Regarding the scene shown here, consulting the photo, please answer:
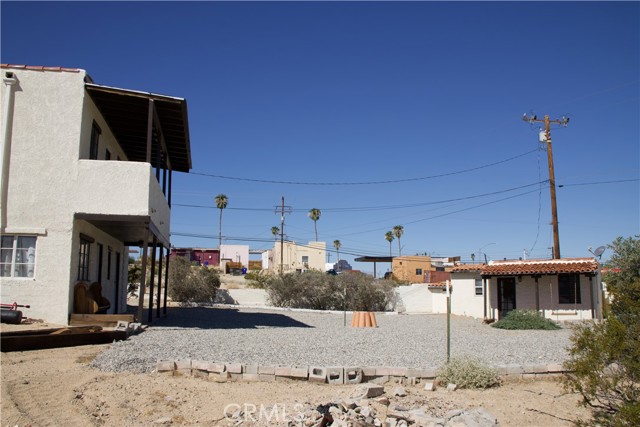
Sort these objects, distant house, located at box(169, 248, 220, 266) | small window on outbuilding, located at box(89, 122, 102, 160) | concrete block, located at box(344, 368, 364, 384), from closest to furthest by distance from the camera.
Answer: concrete block, located at box(344, 368, 364, 384) < small window on outbuilding, located at box(89, 122, 102, 160) < distant house, located at box(169, 248, 220, 266)

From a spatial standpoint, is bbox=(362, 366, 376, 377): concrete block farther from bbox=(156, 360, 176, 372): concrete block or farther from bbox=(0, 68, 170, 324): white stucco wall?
bbox=(0, 68, 170, 324): white stucco wall

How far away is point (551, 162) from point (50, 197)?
23.6 m

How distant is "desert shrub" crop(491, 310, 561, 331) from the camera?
22.9 meters

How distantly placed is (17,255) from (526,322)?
61.6 ft

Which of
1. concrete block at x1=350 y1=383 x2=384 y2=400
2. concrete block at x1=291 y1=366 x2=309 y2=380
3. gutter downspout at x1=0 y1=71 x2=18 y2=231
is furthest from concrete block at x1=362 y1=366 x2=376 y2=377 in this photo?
gutter downspout at x1=0 y1=71 x2=18 y2=231

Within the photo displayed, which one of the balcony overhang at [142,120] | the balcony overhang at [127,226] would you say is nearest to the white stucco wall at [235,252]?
the balcony overhang at [127,226]

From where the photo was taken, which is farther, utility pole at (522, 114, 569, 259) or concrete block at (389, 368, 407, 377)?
utility pole at (522, 114, 569, 259)

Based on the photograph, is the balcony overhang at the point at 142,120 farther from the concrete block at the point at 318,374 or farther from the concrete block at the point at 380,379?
the concrete block at the point at 380,379

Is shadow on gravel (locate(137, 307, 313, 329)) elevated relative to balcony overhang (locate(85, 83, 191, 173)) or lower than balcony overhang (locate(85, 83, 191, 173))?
lower

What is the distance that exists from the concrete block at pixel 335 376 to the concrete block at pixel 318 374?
0.08 m

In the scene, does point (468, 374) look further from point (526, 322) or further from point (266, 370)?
point (526, 322)

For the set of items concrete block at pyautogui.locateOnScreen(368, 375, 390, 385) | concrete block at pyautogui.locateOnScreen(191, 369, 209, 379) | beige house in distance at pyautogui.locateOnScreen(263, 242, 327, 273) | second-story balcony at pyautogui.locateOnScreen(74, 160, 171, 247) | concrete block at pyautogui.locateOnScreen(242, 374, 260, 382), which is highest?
beige house in distance at pyautogui.locateOnScreen(263, 242, 327, 273)

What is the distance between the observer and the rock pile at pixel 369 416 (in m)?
7.34

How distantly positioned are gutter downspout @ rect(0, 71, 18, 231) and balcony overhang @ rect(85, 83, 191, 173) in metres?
1.83
